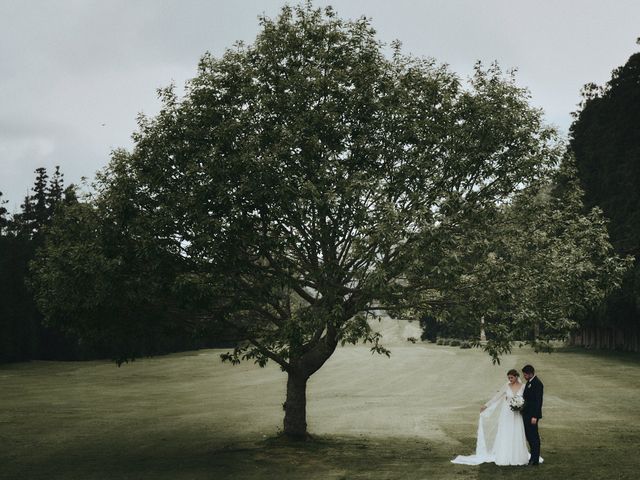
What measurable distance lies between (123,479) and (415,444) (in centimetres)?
1009

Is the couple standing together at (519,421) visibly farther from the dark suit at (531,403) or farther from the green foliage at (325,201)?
the green foliage at (325,201)

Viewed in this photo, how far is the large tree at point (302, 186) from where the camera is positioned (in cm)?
1942

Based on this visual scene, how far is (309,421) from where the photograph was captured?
32.1 metres

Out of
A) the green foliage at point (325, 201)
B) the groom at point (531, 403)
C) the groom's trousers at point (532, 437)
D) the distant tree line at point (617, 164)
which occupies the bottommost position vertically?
the groom's trousers at point (532, 437)

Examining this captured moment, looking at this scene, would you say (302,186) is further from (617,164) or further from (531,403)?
(617,164)

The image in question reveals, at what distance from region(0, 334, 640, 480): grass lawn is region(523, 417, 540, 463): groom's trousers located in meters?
0.52

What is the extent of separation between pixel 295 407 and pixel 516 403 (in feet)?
26.8

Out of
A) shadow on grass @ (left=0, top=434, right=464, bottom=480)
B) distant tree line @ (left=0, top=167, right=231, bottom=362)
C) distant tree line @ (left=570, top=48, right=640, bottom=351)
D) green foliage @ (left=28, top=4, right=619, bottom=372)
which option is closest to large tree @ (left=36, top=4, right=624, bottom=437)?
green foliage @ (left=28, top=4, right=619, bottom=372)

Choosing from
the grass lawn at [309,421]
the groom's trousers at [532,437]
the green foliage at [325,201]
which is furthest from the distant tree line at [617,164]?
the groom's trousers at [532,437]

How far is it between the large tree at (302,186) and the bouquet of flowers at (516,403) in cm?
333

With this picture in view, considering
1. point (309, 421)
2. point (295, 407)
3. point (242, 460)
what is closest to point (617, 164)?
point (309, 421)

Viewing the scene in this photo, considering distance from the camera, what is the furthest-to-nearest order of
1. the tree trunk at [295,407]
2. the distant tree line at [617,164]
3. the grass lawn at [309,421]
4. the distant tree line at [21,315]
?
1. the distant tree line at [21,315]
2. the distant tree line at [617,164]
3. the tree trunk at [295,407]
4. the grass lawn at [309,421]

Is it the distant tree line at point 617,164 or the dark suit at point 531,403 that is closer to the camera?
the dark suit at point 531,403

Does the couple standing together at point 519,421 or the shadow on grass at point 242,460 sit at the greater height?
the couple standing together at point 519,421
